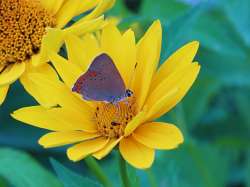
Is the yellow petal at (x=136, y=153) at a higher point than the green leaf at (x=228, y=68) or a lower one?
higher

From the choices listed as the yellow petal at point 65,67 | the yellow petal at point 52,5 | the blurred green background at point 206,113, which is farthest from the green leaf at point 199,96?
the yellow petal at point 65,67

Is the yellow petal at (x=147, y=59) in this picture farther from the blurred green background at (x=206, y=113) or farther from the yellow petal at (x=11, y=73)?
the blurred green background at (x=206, y=113)

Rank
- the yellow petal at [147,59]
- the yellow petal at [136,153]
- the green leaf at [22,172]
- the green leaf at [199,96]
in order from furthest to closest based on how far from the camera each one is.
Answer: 1. the green leaf at [199,96]
2. the green leaf at [22,172]
3. the yellow petal at [147,59]
4. the yellow petal at [136,153]

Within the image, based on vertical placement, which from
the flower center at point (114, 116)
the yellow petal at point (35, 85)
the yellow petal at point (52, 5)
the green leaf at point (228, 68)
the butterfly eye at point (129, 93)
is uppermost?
the yellow petal at point (52, 5)

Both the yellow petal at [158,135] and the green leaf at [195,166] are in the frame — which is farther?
the green leaf at [195,166]

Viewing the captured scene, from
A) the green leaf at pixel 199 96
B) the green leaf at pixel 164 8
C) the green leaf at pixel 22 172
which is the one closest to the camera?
the green leaf at pixel 22 172

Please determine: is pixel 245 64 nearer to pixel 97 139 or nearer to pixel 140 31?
pixel 140 31
